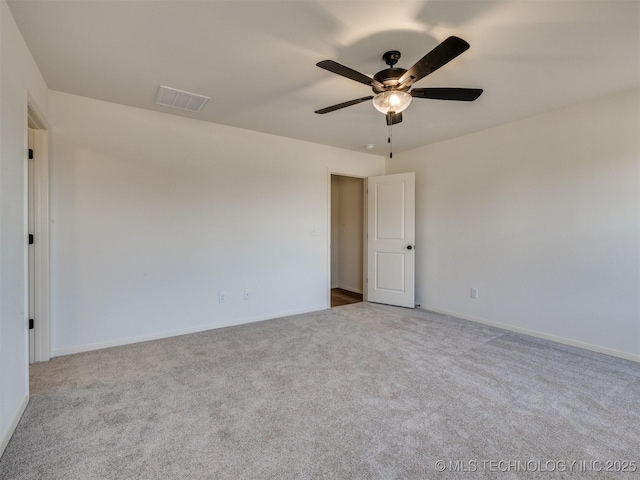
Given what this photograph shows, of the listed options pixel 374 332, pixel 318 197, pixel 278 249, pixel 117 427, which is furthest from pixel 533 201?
pixel 117 427

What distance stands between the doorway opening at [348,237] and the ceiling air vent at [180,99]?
3.02 m

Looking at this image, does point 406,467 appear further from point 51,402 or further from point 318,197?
point 318,197

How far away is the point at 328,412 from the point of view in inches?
74.9

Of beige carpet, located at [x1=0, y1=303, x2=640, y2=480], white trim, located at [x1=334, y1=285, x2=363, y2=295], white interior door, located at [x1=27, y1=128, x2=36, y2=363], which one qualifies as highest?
white interior door, located at [x1=27, y1=128, x2=36, y2=363]

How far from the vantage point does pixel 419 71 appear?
1.77 metres

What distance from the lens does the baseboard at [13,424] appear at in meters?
1.55

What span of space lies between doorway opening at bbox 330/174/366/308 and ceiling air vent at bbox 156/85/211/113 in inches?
119

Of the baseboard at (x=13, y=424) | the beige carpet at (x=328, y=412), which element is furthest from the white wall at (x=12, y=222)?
the beige carpet at (x=328, y=412)

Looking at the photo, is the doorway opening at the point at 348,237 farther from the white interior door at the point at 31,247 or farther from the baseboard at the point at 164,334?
the white interior door at the point at 31,247

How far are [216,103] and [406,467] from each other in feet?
10.6

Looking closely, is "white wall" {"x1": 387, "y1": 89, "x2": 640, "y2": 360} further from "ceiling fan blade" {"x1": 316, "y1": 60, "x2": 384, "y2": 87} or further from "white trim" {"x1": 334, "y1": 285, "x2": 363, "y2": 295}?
"ceiling fan blade" {"x1": 316, "y1": 60, "x2": 384, "y2": 87}

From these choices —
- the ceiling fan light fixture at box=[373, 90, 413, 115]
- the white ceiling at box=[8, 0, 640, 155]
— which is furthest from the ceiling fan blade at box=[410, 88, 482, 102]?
the white ceiling at box=[8, 0, 640, 155]

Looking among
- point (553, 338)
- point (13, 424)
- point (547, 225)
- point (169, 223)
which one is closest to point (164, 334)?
point (169, 223)

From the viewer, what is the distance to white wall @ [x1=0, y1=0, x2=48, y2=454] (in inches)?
63.2
